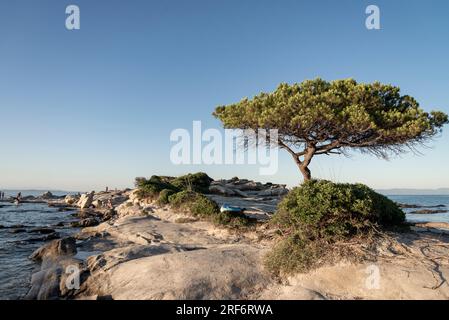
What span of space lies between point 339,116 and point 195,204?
10.3m

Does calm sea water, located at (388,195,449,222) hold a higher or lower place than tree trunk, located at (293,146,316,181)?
lower

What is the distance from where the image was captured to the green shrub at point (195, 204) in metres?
19.4

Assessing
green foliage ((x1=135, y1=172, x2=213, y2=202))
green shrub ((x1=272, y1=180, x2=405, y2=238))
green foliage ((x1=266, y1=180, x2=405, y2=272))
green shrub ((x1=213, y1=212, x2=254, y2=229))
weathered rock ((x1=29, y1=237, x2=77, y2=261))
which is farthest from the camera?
green foliage ((x1=135, y1=172, x2=213, y2=202))

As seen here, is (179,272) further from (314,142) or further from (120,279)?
(314,142)

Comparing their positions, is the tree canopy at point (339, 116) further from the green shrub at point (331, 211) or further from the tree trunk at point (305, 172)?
the green shrub at point (331, 211)

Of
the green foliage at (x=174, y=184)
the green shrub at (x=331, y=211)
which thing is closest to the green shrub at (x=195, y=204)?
the green foliage at (x=174, y=184)

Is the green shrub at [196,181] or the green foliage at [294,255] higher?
the green shrub at [196,181]

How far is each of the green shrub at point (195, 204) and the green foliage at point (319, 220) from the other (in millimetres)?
8248

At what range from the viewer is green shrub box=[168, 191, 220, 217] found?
19398 mm

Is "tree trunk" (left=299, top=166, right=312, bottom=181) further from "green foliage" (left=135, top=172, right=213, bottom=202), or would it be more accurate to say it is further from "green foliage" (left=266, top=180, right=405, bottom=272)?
"green foliage" (left=135, top=172, right=213, bottom=202)

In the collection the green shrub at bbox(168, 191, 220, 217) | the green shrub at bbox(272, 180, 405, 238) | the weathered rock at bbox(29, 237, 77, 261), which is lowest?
the weathered rock at bbox(29, 237, 77, 261)

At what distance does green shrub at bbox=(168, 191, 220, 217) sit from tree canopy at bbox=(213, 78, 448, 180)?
552 centimetres

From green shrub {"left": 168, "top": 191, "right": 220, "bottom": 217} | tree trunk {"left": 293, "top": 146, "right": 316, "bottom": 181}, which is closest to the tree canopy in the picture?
tree trunk {"left": 293, "top": 146, "right": 316, "bottom": 181}
